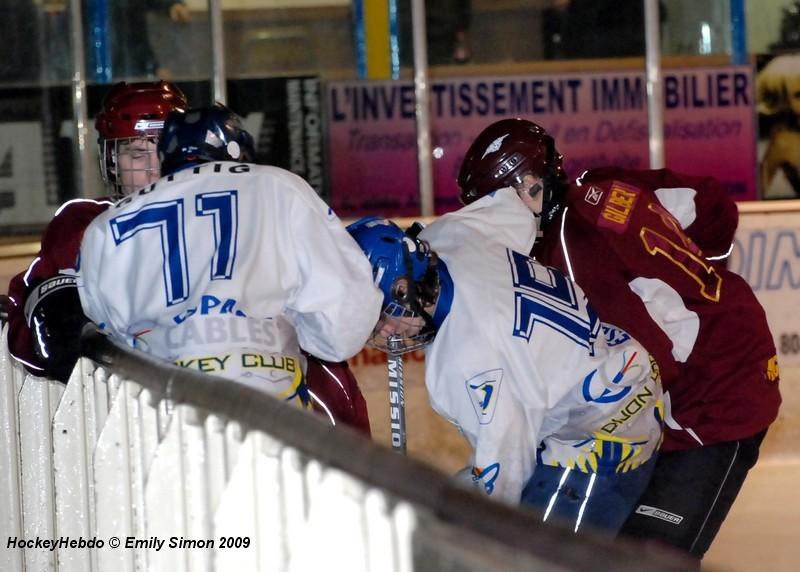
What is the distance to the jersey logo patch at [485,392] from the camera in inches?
102

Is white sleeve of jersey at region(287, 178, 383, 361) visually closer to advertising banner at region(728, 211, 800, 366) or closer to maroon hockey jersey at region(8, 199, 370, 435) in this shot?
maroon hockey jersey at region(8, 199, 370, 435)

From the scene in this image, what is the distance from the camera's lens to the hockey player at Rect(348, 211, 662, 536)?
2.63m

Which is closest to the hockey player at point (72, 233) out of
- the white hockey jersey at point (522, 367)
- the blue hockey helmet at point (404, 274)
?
the blue hockey helmet at point (404, 274)

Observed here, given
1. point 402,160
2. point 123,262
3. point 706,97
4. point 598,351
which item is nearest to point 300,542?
point 123,262

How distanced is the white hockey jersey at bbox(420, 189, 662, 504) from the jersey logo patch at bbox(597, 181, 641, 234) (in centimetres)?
27

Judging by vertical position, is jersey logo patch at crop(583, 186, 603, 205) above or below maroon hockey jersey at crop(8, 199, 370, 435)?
above

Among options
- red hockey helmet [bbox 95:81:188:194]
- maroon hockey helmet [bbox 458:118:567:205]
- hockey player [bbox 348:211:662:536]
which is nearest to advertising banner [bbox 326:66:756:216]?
red hockey helmet [bbox 95:81:188:194]

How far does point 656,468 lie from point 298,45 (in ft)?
14.7

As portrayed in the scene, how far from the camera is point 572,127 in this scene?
7.37m

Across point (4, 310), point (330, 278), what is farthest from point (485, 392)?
point (4, 310)

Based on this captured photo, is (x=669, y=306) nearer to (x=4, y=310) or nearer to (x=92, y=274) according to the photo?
(x=92, y=274)

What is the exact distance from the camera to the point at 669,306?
3188 mm

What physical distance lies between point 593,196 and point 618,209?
66 mm

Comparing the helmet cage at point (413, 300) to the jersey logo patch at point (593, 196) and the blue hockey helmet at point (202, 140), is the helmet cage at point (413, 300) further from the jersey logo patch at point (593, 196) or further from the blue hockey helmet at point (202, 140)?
the jersey logo patch at point (593, 196)
